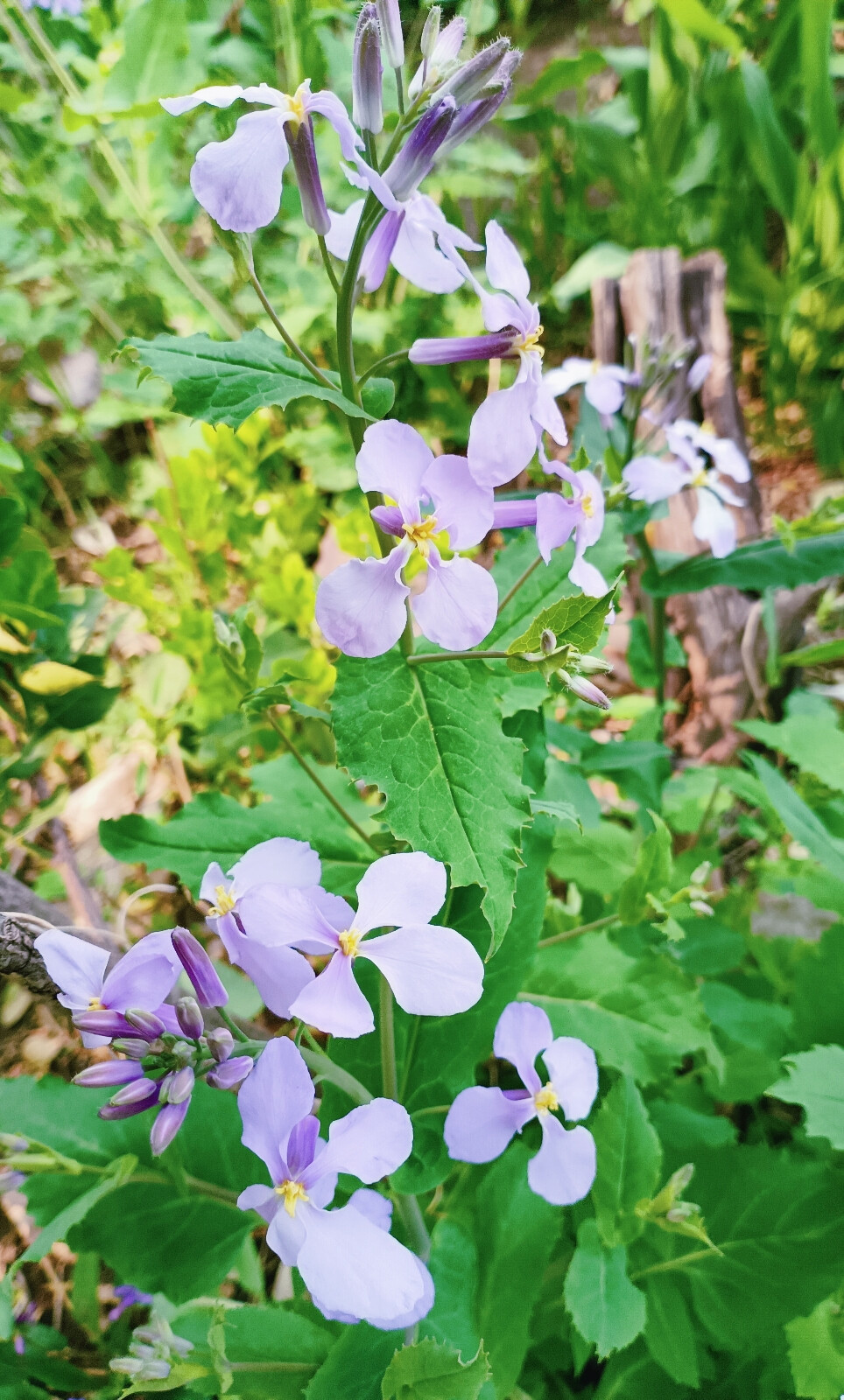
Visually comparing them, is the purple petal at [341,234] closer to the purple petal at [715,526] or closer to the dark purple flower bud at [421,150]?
the dark purple flower bud at [421,150]

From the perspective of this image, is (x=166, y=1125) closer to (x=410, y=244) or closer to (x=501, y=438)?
(x=501, y=438)

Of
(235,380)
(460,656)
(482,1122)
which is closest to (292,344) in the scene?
(235,380)

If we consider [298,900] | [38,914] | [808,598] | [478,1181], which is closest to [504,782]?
[298,900]

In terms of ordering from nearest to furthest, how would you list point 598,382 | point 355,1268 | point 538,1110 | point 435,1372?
point 355,1268 → point 435,1372 → point 538,1110 → point 598,382

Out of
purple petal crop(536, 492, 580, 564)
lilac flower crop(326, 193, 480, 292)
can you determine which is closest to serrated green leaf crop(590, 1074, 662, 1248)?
purple petal crop(536, 492, 580, 564)

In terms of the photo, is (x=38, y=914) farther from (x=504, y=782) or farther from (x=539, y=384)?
(x=539, y=384)

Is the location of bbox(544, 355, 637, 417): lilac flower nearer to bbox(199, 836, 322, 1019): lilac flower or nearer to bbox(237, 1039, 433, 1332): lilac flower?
bbox(199, 836, 322, 1019): lilac flower
